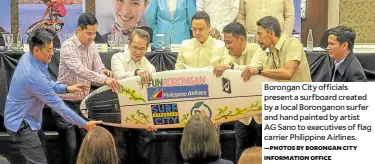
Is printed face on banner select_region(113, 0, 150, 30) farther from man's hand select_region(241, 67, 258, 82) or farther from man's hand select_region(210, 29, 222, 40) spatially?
man's hand select_region(241, 67, 258, 82)

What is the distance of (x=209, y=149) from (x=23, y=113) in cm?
158

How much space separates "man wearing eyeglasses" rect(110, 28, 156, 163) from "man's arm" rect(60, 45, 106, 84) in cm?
15

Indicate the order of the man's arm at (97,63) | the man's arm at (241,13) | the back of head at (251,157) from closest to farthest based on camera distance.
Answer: the back of head at (251,157) → the man's arm at (97,63) → the man's arm at (241,13)

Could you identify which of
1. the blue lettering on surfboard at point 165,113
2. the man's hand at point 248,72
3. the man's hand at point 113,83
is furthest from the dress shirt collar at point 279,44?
the man's hand at point 113,83

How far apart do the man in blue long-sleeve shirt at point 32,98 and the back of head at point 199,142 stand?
131 centimetres

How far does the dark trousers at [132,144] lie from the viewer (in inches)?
168

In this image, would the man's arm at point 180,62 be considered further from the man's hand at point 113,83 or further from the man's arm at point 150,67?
the man's hand at point 113,83

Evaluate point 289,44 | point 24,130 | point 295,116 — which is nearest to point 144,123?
point 24,130

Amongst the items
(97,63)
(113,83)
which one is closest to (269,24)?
(113,83)

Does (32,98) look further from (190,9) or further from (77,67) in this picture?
(190,9)

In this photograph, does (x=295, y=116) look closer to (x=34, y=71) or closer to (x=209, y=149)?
(x=209, y=149)

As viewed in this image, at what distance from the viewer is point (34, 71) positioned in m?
3.58

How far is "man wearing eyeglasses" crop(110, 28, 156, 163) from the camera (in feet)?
13.2

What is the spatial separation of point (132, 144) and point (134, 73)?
23.9 inches
